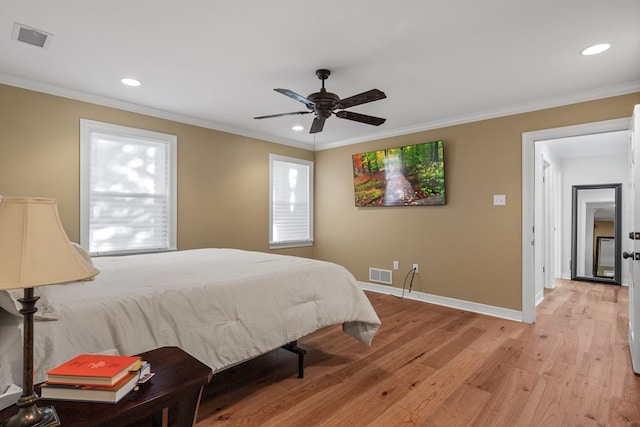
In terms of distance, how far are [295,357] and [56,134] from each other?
121 inches

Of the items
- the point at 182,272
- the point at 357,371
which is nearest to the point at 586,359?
the point at 357,371

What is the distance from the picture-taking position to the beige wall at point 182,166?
2.96m

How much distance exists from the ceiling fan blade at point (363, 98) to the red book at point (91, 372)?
2.18m

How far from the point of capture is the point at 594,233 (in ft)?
19.9

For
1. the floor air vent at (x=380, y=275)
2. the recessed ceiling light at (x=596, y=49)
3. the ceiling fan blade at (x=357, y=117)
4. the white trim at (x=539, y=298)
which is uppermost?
the recessed ceiling light at (x=596, y=49)

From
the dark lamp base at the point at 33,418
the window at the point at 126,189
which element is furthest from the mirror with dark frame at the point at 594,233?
the dark lamp base at the point at 33,418

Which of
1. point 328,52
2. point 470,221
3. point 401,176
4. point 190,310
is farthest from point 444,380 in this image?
point 401,176

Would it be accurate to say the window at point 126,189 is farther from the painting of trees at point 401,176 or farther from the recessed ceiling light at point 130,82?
the painting of trees at point 401,176

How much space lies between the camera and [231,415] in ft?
6.17

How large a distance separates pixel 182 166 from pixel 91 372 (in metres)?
3.34

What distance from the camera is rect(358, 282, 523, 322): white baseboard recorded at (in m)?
3.68

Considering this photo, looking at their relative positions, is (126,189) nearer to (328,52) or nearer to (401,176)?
(328,52)

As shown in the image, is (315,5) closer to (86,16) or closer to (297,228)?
(86,16)

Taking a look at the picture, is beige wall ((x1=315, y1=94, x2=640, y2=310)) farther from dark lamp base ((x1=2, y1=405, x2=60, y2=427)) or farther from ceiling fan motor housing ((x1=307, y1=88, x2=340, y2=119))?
dark lamp base ((x1=2, y1=405, x2=60, y2=427))
